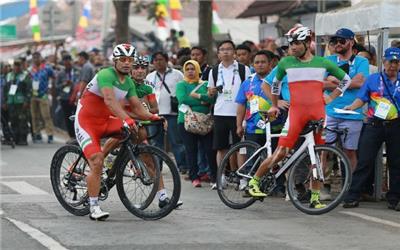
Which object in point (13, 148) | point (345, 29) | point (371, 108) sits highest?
point (345, 29)

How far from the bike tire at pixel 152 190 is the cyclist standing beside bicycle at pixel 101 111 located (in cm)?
26

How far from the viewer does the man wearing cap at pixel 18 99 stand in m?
22.0

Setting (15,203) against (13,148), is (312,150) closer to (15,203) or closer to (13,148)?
(15,203)

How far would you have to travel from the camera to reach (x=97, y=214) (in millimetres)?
10086

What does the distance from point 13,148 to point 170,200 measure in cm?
1166

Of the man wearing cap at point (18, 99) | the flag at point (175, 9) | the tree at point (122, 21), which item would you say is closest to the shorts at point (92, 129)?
the man wearing cap at point (18, 99)

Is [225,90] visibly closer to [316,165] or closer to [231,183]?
[231,183]

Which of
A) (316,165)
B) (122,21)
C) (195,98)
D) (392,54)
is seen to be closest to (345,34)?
(392,54)

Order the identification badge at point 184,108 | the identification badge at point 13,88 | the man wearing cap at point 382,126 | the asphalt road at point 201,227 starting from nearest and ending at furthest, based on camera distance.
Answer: the asphalt road at point 201,227, the man wearing cap at point 382,126, the identification badge at point 184,108, the identification badge at point 13,88

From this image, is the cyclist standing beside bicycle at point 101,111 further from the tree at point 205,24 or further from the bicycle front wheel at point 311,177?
the tree at point 205,24

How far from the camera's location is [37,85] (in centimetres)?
2275

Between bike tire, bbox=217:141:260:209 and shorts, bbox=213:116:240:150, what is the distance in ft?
4.98

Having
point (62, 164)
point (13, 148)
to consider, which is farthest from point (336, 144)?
point (13, 148)

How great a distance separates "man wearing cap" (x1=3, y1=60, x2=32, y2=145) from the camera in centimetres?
2202
